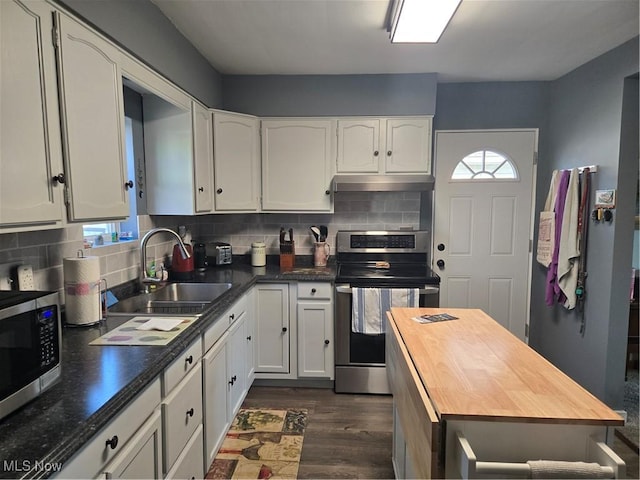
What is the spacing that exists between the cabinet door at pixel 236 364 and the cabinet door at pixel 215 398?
0.27ft

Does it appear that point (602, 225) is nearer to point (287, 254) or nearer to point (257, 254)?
point (287, 254)

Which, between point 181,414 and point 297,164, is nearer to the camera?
point 181,414

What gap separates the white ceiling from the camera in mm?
2098

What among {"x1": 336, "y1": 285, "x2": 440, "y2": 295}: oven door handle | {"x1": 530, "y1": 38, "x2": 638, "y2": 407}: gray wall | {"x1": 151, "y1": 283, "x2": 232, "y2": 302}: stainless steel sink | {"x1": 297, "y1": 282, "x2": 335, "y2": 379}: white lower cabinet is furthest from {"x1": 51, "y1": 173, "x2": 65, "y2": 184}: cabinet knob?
{"x1": 530, "y1": 38, "x2": 638, "y2": 407}: gray wall

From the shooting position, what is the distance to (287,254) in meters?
3.29

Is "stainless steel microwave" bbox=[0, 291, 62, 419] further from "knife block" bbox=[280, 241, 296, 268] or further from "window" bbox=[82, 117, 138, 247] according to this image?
"knife block" bbox=[280, 241, 296, 268]

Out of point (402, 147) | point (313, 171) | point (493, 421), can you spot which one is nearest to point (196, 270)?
point (313, 171)

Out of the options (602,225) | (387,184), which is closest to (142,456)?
(387,184)

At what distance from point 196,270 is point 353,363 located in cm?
147

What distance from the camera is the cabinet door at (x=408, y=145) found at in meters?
3.16

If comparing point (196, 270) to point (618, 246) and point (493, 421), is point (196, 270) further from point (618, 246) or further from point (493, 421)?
point (618, 246)

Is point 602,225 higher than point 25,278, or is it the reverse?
point 602,225

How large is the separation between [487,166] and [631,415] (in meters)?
2.24

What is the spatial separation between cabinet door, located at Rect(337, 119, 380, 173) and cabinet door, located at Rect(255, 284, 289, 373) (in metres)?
1.20
